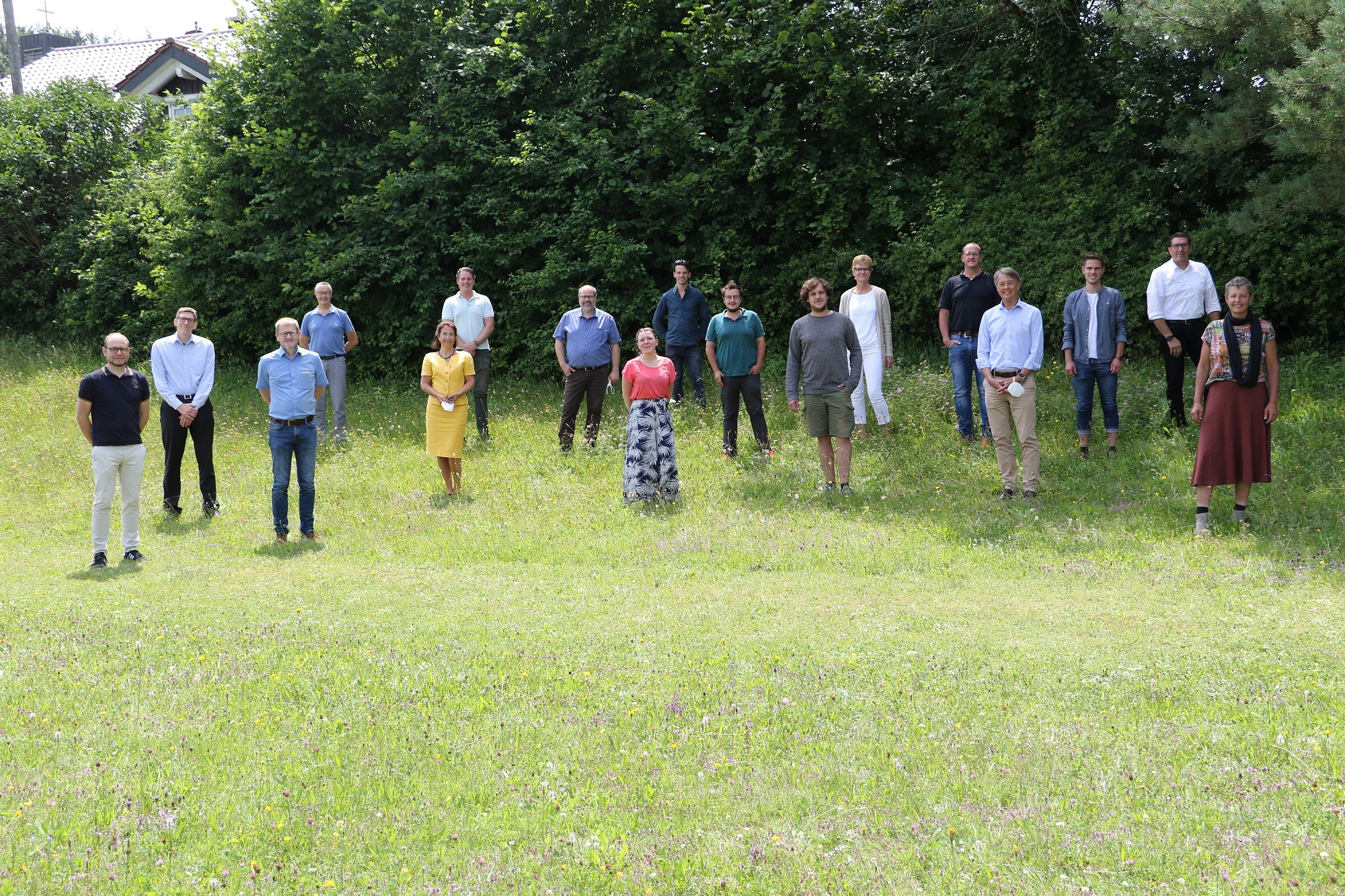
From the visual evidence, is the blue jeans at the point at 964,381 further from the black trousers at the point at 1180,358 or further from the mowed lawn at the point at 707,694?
the black trousers at the point at 1180,358

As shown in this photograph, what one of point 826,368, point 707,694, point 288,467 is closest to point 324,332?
point 288,467

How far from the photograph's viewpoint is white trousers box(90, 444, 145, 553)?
9.62 meters

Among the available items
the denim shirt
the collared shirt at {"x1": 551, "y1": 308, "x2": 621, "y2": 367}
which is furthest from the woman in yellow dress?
the denim shirt

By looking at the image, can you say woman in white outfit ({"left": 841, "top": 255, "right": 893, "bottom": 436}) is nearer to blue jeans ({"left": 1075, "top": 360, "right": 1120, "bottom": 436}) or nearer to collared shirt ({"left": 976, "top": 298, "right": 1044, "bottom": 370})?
collared shirt ({"left": 976, "top": 298, "right": 1044, "bottom": 370})

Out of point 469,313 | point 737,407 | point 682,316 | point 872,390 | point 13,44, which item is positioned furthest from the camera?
point 13,44

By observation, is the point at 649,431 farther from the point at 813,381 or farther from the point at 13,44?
the point at 13,44

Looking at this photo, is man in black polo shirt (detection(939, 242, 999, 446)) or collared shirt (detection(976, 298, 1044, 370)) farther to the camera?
man in black polo shirt (detection(939, 242, 999, 446))

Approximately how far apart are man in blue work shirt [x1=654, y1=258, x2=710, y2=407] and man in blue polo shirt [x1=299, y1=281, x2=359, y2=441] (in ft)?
13.7

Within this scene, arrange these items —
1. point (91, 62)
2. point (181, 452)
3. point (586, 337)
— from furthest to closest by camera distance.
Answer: point (91, 62), point (586, 337), point (181, 452)

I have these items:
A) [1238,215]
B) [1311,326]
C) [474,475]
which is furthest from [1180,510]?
[474,475]

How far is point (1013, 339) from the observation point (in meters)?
10.4

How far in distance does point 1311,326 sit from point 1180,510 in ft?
17.7

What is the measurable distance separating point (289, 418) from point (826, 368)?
520 cm

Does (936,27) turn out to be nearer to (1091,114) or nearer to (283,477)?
(1091,114)
